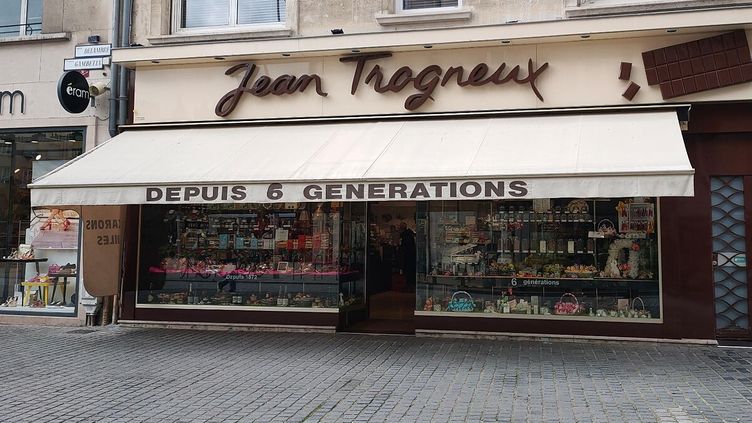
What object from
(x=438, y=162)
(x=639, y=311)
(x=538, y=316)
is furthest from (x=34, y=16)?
(x=639, y=311)

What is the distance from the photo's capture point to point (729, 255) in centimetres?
852

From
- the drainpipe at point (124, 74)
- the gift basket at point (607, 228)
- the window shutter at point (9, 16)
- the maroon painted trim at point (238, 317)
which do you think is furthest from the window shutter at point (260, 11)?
the gift basket at point (607, 228)

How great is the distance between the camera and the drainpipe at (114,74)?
1041 centimetres

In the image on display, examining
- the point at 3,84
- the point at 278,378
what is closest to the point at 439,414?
the point at 278,378

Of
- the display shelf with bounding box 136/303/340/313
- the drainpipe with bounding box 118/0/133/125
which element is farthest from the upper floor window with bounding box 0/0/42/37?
the display shelf with bounding box 136/303/340/313

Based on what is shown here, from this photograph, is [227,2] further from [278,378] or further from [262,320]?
[278,378]

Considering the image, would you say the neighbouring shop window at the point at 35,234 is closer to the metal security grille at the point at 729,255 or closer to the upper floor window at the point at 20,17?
the upper floor window at the point at 20,17

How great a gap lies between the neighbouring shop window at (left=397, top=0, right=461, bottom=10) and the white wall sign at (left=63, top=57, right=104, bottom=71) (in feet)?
16.7

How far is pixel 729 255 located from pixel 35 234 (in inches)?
433

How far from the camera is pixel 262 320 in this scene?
9961 millimetres

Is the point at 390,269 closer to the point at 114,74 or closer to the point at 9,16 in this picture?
the point at 114,74

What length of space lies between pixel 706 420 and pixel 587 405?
968 millimetres

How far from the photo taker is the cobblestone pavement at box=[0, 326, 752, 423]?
18.4 feet

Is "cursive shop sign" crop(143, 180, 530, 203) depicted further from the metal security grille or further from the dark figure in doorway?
the dark figure in doorway
